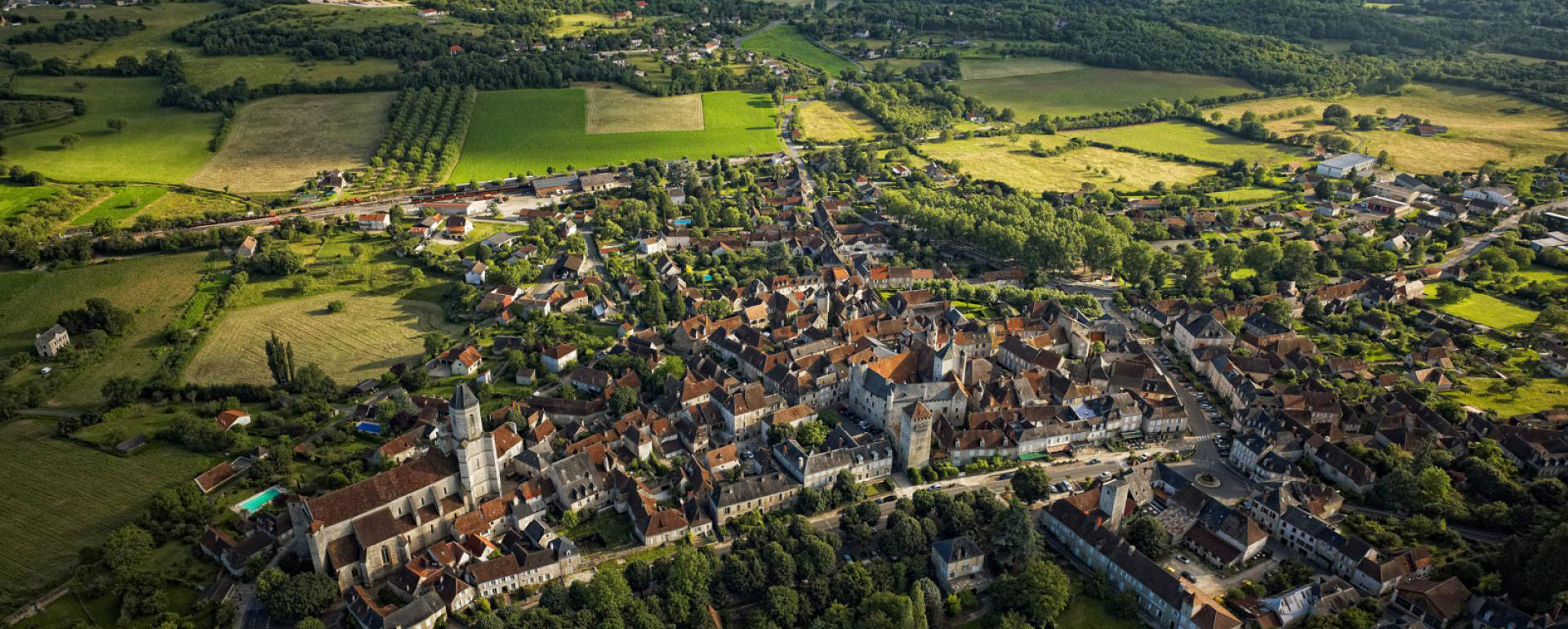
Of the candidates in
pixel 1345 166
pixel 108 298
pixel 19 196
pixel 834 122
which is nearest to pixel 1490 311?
pixel 1345 166

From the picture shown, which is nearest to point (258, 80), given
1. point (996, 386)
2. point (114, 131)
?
point (114, 131)

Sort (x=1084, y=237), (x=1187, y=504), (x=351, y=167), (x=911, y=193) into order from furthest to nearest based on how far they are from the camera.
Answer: (x=351, y=167) → (x=911, y=193) → (x=1084, y=237) → (x=1187, y=504)

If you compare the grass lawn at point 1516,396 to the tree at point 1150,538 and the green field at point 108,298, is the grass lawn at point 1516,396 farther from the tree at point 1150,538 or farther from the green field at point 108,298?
the green field at point 108,298

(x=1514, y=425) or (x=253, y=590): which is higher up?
(x=1514, y=425)

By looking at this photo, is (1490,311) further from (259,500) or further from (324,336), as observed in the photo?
(324,336)

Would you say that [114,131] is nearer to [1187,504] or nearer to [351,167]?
[351,167]
